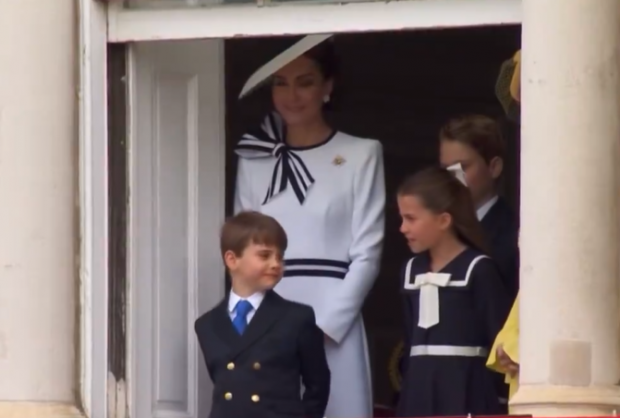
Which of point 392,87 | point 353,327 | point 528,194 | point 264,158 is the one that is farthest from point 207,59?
point 392,87

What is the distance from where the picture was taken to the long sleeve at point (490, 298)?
7.96 meters

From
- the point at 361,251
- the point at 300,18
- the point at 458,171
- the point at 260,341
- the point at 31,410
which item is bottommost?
the point at 31,410

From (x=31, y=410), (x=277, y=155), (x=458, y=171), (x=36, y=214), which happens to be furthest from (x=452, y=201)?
(x=31, y=410)

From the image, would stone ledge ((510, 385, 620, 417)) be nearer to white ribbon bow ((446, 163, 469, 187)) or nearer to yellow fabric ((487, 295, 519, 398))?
yellow fabric ((487, 295, 519, 398))

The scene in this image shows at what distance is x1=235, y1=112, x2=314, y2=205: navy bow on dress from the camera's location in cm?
860

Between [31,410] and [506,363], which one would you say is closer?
[506,363]

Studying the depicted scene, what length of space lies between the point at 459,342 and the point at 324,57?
124 centimetres

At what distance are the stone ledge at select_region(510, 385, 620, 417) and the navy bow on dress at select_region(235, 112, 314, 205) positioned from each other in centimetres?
153

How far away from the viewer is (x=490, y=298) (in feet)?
26.2

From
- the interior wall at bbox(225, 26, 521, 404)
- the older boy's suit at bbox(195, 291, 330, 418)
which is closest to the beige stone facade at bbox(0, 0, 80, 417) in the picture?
the older boy's suit at bbox(195, 291, 330, 418)

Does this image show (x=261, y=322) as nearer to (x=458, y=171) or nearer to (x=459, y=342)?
(x=459, y=342)

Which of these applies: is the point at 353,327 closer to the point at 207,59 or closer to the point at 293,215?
the point at 293,215

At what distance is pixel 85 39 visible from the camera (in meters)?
8.28

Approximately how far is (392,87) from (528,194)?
392 centimetres
